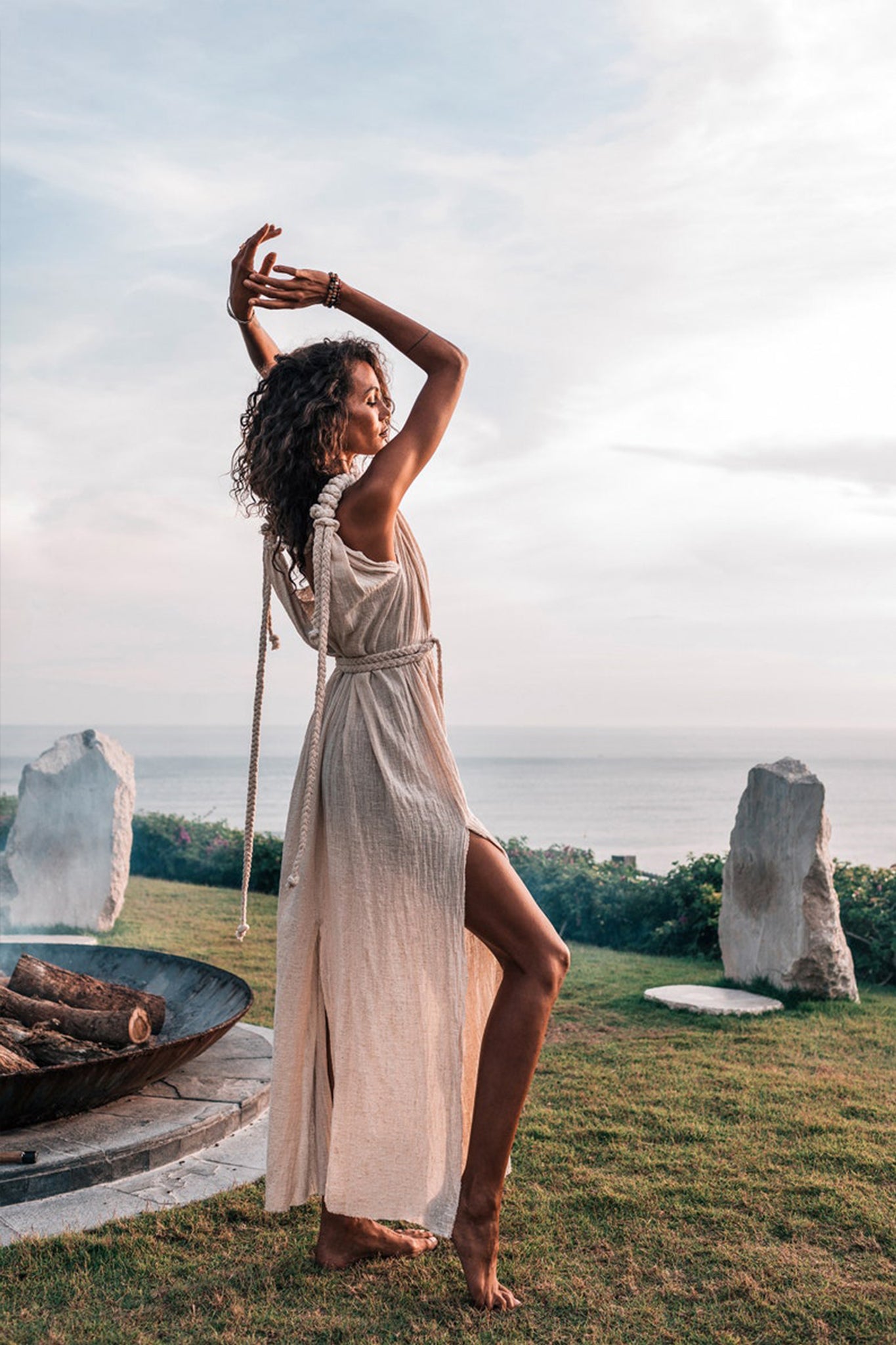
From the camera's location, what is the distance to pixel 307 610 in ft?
9.18

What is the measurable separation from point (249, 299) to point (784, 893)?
14.8 feet

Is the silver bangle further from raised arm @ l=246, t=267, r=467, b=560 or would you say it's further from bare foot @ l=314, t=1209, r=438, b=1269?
bare foot @ l=314, t=1209, r=438, b=1269

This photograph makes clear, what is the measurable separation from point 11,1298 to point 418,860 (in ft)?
4.30

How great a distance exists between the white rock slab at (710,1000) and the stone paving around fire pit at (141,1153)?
2.57 metres

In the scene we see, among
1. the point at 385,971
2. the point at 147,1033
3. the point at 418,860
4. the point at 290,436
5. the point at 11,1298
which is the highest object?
the point at 290,436

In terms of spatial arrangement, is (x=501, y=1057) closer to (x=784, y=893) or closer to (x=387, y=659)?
(x=387, y=659)

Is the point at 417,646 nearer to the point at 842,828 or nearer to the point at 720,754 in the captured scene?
the point at 842,828

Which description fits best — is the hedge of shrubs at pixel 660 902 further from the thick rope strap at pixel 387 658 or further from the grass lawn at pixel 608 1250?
the thick rope strap at pixel 387 658

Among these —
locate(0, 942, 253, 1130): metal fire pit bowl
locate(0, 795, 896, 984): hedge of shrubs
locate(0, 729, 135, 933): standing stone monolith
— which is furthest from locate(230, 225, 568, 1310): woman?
locate(0, 729, 135, 933): standing stone monolith

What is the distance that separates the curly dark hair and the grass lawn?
169 centimetres

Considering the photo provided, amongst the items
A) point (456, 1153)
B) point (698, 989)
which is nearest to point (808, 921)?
point (698, 989)

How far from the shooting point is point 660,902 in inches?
312

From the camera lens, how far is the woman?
8.13 ft

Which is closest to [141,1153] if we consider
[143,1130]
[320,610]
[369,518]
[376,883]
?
[143,1130]
